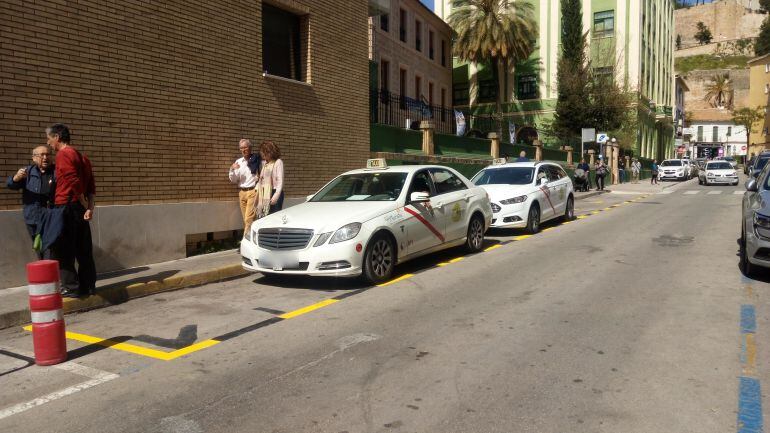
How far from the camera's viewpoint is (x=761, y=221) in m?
7.12

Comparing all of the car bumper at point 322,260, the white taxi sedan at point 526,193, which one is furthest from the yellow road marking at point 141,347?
the white taxi sedan at point 526,193

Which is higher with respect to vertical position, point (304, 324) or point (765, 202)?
point (765, 202)

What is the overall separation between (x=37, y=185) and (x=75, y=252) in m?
0.92

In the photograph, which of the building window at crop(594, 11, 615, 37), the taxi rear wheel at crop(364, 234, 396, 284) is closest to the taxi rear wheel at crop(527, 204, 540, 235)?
the taxi rear wheel at crop(364, 234, 396, 284)

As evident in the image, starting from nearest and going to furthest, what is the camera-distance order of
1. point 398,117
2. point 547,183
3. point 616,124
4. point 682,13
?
point 547,183, point 398,117, point 616,124, point 682,13

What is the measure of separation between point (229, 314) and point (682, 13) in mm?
157001

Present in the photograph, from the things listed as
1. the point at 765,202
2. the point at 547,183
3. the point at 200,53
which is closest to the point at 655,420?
A: the point at 765,202

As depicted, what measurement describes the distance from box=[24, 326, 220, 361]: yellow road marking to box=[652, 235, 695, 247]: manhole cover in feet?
29.0

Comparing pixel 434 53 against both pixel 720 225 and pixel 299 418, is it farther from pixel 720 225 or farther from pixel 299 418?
pixel 299 418

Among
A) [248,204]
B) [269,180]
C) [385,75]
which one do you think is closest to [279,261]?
[269,180]

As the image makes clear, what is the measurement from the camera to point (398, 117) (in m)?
19.9

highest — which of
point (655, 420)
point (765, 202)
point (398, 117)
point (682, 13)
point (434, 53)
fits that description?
point (682, 13)

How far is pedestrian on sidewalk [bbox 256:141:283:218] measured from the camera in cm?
973

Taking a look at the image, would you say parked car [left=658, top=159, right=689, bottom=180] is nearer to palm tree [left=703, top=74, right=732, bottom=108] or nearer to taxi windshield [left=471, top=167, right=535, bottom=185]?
taxi windshield [left=471, top=167, right=535, bottom=185]
